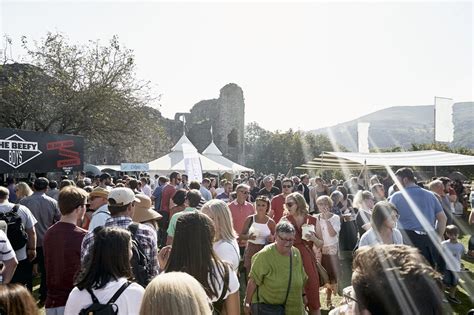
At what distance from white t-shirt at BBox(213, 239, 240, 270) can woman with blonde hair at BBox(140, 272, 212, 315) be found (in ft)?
6.22

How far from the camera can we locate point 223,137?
39250 mm

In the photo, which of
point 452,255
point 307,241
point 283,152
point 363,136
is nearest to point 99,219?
point 307,241

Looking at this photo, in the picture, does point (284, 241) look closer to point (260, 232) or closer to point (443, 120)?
point (260, 232)

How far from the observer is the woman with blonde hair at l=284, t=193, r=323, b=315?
4.51 meters

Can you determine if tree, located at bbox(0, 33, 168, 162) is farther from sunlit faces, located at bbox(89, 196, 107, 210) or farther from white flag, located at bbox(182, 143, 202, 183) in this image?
sunlit faces, located at bbox(89, 196, 107, 210)

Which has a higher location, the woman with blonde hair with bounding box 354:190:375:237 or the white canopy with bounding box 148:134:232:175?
the white canopy with bounding box 148:134:232:175

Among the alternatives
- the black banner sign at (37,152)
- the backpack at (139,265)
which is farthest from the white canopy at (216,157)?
the backpack at (139,265)

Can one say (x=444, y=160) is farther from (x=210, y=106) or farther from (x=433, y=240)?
(x=210, y=106)

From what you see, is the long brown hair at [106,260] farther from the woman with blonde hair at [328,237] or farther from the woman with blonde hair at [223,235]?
the woman with blonde hair at [328,237]

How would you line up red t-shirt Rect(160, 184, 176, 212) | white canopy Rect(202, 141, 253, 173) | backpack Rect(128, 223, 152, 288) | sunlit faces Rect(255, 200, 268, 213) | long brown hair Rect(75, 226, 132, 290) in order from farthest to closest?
1. white canopy Rect(202, 141, 253, 173)
2. red t-shirt Rect(160, 184, 176, 212)
3. sunlit faces Rect(255, 200, 268, 213)
4. backpack Rect(128, 223, 152, 288)
5. long brown hair Rect(75, 226, 132, 290)

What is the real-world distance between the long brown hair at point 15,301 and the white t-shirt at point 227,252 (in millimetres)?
1862

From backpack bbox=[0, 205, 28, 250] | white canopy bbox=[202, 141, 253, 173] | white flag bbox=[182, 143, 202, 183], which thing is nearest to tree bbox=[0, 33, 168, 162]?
white canopy bbox=[202, 141, 253, 173]

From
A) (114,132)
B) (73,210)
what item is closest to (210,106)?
(114,132)

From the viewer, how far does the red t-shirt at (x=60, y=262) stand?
3.49 metres
